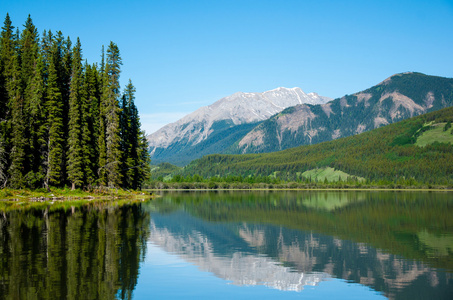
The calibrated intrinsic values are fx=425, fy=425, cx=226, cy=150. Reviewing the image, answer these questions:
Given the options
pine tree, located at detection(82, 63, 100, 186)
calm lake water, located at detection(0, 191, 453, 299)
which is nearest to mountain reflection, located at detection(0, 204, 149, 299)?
calm lake water, located at detection(0, 191, 453, 299)

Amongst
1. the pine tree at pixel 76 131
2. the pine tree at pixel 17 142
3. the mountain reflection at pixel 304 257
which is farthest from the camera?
the pine tree at pixel 76 131

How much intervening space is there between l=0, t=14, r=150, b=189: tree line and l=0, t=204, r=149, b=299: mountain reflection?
113 feet

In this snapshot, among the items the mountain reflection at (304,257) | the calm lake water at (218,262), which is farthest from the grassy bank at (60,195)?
Result: the mountain reflection at (304,257)

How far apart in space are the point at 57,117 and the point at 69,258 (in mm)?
62556

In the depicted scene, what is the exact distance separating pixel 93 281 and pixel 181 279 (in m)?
4.57

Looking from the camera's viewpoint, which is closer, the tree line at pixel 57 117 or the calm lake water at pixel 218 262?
the calm lake water at pixel 218 262

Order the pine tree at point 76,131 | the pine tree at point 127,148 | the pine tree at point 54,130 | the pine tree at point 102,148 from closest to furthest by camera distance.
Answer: the pine tree at point 54,130 < the pine tree at point 76,131 < the pine tree at point 102,148 < the pine tree at point 127,148

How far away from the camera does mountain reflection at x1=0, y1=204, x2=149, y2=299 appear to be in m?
18.7

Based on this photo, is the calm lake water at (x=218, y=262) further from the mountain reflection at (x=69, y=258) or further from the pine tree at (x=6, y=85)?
the pine tree at (x=6, y=85)

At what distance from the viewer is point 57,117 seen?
81938 millimetres

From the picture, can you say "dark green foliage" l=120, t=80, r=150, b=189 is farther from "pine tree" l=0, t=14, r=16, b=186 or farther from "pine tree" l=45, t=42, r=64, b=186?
"pine tree" l=0, t=14, r=16, b=186

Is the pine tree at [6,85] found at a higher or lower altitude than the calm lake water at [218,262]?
higher

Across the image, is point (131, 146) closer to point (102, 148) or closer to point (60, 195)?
point (102, 148)

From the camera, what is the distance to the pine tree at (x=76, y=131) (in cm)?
8175
